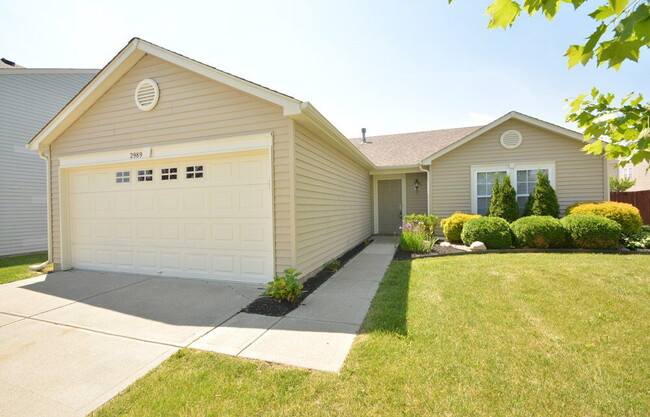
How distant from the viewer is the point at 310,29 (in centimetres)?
617

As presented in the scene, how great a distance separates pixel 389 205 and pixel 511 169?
4.69 meters

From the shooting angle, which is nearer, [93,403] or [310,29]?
[93,403]

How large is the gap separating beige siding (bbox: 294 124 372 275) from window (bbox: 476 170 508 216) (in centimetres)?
420

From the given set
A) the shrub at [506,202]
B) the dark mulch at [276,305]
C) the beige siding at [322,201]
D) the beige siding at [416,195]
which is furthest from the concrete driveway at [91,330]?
the beige siding at [416,195]

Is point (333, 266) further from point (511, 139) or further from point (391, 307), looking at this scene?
point (511, 139)

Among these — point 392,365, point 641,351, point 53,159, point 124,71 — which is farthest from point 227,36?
point 641,351

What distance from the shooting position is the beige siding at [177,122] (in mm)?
5121

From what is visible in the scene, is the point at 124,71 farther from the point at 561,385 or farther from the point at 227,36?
the point at 561,385

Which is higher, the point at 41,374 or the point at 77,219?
the point at 77,219

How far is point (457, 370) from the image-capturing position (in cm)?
267

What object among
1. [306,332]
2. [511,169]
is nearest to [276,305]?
[306,332]

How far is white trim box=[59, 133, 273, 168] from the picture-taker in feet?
17.4

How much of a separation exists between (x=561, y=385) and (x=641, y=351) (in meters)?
1.31

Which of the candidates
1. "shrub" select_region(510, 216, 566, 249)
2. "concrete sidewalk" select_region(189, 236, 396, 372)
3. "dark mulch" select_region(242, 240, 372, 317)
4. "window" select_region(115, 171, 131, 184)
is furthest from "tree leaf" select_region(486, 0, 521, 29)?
"shrub" select_region(510, 216, 566, 249)
